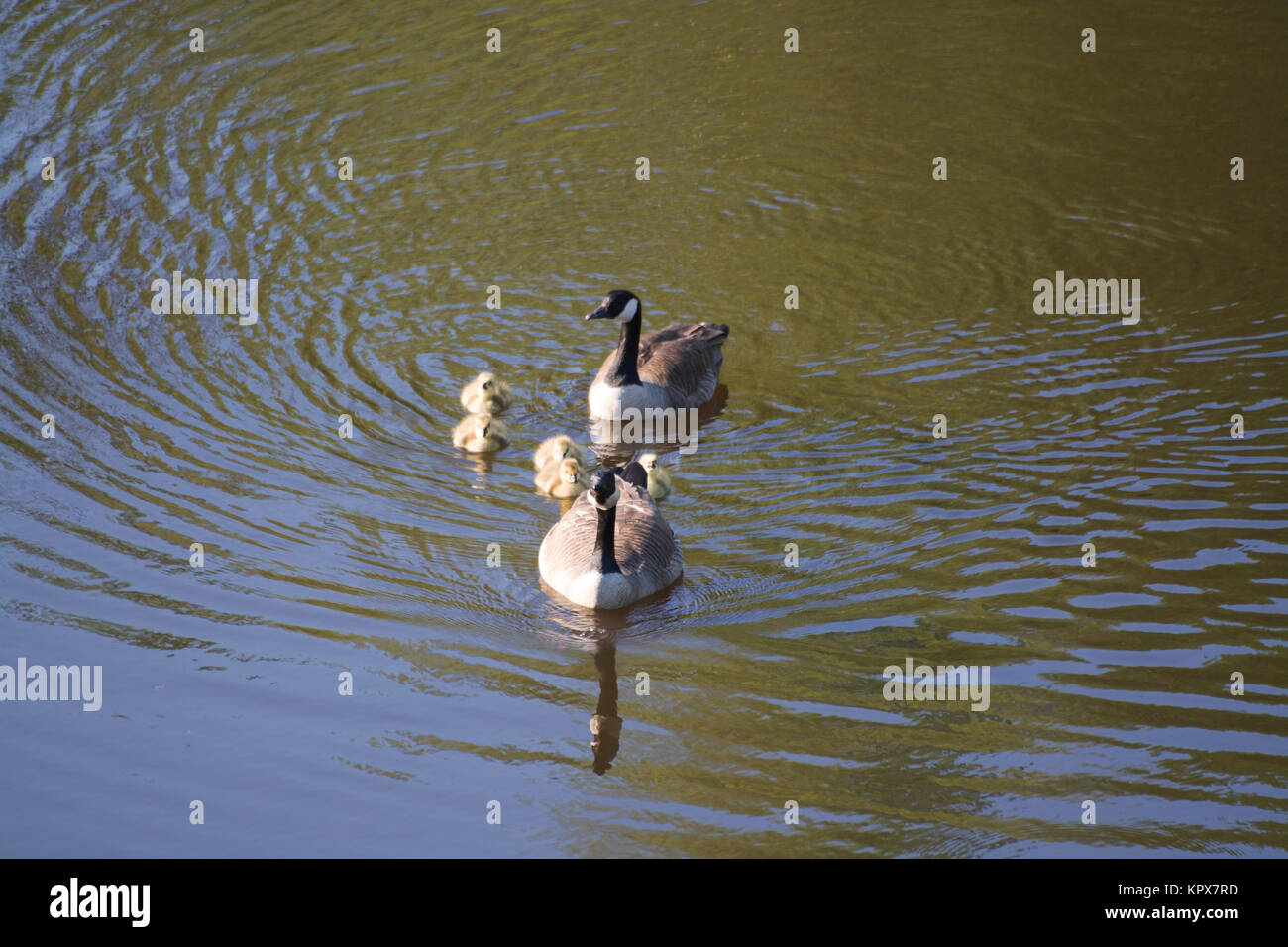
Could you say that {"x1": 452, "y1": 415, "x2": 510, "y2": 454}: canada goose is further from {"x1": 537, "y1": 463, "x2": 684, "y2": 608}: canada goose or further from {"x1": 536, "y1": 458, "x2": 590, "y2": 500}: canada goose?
{"x1": 537, "y1": 463, "x2": 684, "y2": 608}: canada goose

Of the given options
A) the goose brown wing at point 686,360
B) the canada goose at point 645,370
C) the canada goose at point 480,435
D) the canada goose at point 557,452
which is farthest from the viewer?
the goose brown wing at point 686,360

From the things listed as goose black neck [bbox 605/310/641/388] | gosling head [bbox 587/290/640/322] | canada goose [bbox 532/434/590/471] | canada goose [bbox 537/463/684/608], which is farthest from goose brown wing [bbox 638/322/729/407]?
canada goose [bbox 537/463/684/608]

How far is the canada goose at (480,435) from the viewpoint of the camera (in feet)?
36.9

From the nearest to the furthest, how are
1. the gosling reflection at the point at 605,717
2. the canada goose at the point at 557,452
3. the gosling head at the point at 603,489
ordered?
the gosling reflection at the point at 605,717 → the gosling head at the point at 603,489 → the canada goose at the point at 557,452

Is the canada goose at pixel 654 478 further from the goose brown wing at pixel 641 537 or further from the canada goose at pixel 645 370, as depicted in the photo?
the canada goose at pixel 645 370

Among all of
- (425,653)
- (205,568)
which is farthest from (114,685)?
(425,653)

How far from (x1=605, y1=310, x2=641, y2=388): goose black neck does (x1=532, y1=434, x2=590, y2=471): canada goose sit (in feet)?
3.05

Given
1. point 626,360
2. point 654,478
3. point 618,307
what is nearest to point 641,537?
point 654,478

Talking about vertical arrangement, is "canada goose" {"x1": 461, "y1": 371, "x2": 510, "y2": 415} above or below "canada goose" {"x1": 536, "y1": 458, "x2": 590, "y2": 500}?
above

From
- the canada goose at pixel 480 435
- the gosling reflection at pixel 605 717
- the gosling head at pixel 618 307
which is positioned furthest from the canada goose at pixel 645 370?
the gosling reflection at pixel 605 717

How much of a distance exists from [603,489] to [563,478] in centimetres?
160

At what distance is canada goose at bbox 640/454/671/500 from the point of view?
10.8 meters

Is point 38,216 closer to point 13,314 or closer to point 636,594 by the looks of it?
point 13,314

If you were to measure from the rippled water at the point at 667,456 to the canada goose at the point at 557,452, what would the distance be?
0.81 ft
